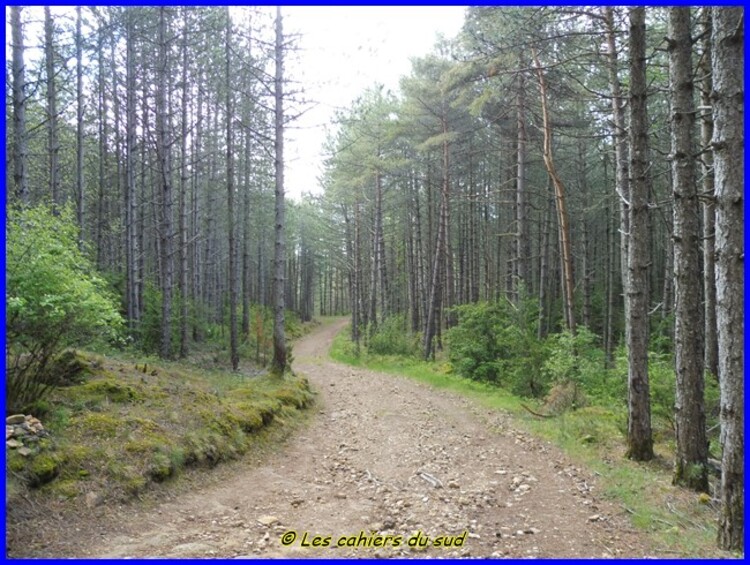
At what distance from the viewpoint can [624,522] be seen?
15.2 ft

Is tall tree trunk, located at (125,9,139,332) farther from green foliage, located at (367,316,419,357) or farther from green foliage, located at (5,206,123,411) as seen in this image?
green foliage, located at (367,316,419,357)

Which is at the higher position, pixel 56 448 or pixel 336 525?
pixel 56 448

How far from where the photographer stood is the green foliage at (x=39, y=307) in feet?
16.1

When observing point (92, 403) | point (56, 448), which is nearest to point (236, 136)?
point (92, 403)

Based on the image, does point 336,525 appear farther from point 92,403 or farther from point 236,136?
point 236,136

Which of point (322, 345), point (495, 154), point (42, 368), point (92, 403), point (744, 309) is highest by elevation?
point (495, 154)

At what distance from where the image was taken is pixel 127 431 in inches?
221

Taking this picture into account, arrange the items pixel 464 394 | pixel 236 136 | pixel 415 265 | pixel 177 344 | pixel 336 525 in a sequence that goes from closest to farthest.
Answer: pixel 336 525, pixel 464 394, pixel 177 344, pixel 236 136, pixel 415 265

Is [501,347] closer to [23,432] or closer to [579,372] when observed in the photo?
[579,372]

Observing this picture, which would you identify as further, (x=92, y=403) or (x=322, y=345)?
(x=322, y=345)

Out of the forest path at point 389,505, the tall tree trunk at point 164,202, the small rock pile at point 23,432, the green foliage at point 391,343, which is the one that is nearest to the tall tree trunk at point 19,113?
the tall tree trunk at point 164,202

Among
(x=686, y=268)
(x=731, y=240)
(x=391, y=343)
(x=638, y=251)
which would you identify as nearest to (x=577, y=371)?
(x=638, y=251)

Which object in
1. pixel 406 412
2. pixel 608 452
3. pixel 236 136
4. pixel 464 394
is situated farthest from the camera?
pixel 236 136

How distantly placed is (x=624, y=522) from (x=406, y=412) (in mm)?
5364
